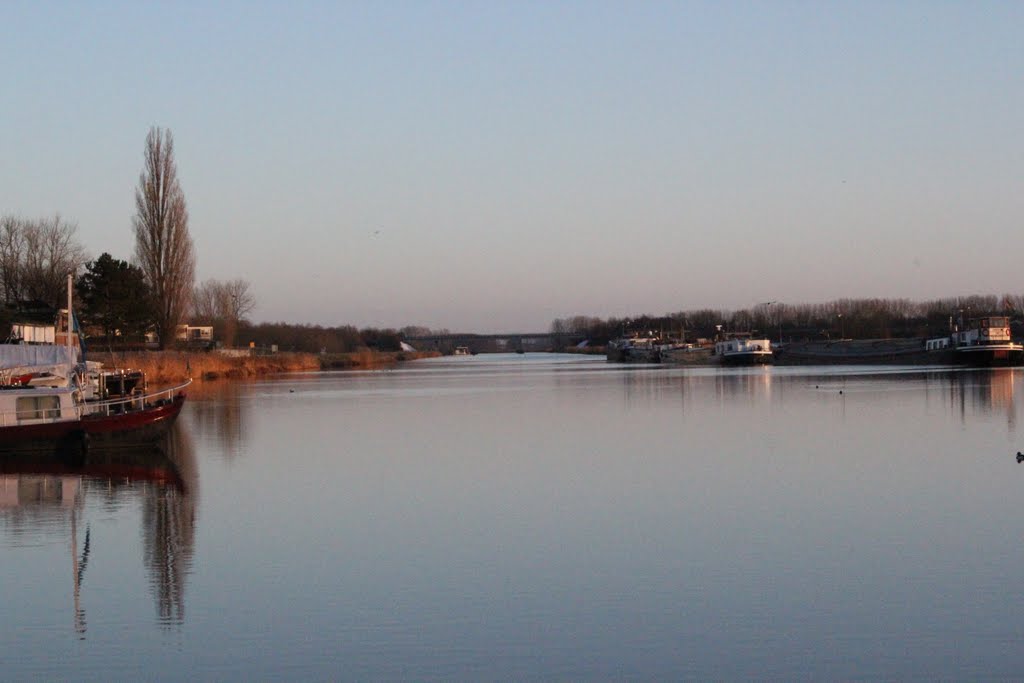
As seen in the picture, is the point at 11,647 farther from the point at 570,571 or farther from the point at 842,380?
the point at 842,380

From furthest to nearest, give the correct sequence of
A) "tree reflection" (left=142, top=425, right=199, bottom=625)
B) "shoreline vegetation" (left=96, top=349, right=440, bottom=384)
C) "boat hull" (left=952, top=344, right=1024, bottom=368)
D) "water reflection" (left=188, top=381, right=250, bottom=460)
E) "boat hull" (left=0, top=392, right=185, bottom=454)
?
"boat hull" (left=952, top=344, right=1024, bottom=368), "shoreline vegetation" (left=96, top=349, right=440, bottom=384), "water reflection" (left=188, top=381, right=250, bottom=460), "boat hull" (left=0, top=392, right=185, bottom=454), "tree reflection" (left=142, top=425, right=199, bottom=625)

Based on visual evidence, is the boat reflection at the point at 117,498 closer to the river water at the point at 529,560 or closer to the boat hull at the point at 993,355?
the river water at the point at 529,560

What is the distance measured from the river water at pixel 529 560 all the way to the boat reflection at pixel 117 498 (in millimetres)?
81

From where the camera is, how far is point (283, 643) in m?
9.26

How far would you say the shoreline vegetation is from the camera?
50.8 m

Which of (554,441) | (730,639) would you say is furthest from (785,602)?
(554,441)

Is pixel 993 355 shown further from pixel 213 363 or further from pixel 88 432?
pixel 88 432

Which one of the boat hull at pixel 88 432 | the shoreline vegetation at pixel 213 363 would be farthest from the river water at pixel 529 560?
the shoreline vegetation at pixel 213 363

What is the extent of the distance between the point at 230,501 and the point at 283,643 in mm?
8280

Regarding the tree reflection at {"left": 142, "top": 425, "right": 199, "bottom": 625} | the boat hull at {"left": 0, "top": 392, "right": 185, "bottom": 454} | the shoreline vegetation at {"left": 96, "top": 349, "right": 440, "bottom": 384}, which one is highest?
the shoreline vegetation at {"left": 96, "top": 349, "right": 440, "bottom": 384}

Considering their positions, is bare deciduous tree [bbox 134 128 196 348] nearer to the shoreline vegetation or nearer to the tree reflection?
the shoreline vegetation

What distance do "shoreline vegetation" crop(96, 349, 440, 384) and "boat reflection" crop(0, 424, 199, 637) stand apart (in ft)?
66.3

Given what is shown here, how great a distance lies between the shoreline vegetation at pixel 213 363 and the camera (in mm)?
50844

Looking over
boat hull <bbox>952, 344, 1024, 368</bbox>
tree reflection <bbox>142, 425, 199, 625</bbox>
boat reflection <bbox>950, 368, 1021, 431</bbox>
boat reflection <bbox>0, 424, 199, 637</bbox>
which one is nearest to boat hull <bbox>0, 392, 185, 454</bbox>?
boat reflection <bbox>0, 424, 199, 637</bbox>
